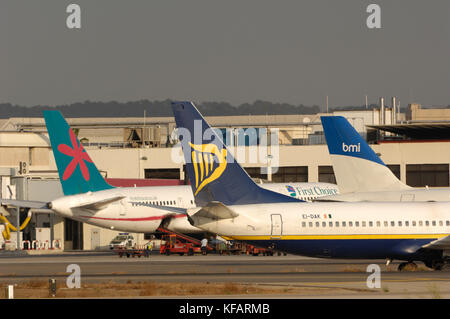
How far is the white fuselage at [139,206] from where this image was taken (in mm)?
70625

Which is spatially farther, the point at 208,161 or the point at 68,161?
the point at 68,161

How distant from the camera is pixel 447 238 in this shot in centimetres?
4656

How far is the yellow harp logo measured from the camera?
150ft

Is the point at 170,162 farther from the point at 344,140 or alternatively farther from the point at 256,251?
the point at 344,140

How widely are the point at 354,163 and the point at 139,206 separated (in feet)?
67.0

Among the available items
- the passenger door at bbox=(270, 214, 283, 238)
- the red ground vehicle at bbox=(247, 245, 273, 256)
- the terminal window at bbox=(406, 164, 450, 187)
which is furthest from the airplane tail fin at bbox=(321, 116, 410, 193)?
the terminal window at bbox=(406, 164, 450, 187)

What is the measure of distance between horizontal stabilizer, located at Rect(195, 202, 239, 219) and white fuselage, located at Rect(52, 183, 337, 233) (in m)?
26.6

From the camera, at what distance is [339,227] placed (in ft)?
150

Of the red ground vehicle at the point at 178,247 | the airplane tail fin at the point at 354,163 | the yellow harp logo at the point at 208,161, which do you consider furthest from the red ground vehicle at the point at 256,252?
the yellow harp logo at the point at 208,161

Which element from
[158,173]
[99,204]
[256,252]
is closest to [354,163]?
[256,252]

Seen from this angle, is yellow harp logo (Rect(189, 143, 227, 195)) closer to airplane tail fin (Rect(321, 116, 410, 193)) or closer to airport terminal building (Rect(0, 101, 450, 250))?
airplane tail fin (Rect(321, 116, 410, 193))

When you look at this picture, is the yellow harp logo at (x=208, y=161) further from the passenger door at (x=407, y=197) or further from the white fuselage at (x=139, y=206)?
the white fuselage at (x=139, y=206)
